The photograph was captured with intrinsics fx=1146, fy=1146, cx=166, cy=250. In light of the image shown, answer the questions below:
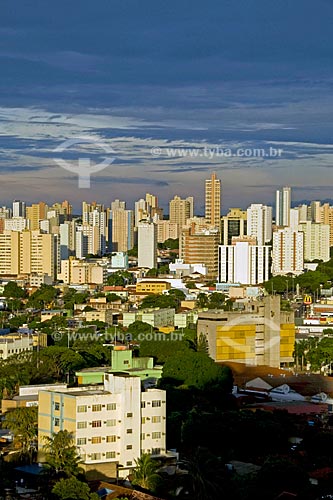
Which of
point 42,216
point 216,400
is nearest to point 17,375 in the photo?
point 216,400

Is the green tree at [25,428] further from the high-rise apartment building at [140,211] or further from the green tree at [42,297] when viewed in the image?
the high-rise apartment building at [140,211]

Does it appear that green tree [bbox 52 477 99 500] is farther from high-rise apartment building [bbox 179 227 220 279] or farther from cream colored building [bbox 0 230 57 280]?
high-rise apartment building [bbox 179 227 220 279]

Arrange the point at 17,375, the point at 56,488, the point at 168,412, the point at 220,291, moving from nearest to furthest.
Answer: the point at 56,488 < the point at 168,412 < the point at 17,375 < the point at 220,291

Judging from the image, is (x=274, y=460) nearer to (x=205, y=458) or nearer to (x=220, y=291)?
(x=205, y=458)

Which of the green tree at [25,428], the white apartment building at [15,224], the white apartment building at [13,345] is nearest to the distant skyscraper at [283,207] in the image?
the white apartment building at [15,224]

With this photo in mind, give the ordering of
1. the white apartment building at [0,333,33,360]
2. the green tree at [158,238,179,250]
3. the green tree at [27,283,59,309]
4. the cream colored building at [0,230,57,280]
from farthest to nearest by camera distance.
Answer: the green tree at [158,238,179,250] → the cream colored building at [0,230,57,280] → the green tree at [27,283,59,309] → the white apartment building at [0,333,33,360]

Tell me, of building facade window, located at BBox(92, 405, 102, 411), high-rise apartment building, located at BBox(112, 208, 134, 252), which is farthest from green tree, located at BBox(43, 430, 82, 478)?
high-rise apartment building, located at BBox(112, 208, 134, 252)
